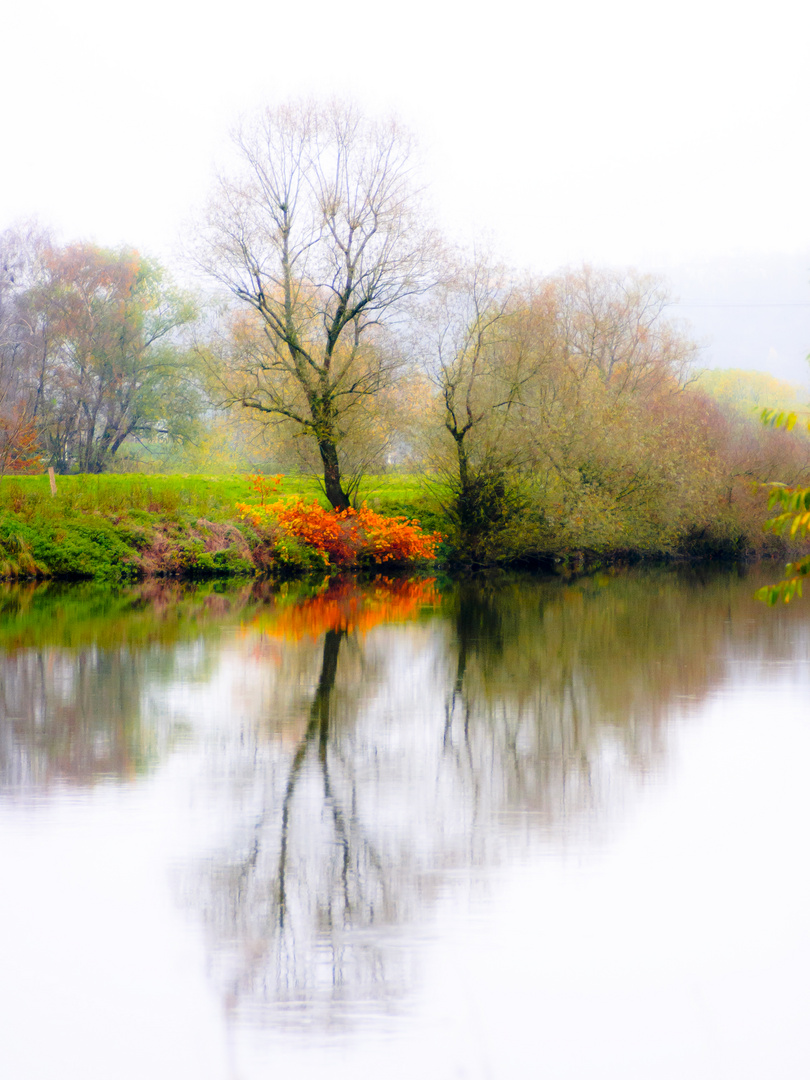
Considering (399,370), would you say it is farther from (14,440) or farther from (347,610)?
A: (347,610)

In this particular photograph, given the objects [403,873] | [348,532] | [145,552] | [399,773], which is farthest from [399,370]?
[403,873]

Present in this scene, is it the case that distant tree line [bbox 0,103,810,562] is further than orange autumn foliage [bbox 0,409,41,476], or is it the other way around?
distant tree line [bbox 0,103,810,562]

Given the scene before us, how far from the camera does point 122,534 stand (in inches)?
1007

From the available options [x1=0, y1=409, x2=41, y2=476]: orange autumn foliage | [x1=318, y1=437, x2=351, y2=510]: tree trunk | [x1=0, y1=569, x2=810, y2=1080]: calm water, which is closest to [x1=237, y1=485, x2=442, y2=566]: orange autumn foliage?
[x1=318, y1=437, x2=351, y2=510]: tree trunk

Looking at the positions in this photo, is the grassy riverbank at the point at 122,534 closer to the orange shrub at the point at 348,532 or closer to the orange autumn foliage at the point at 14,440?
the orange shrub at the point at 348,532

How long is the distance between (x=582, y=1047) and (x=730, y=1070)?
0.46m

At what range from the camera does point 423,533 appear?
105 feet

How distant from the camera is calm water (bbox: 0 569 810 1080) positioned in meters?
3.63

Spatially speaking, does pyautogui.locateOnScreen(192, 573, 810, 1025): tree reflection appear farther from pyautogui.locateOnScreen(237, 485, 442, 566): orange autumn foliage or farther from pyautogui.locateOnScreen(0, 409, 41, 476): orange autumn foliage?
pyautogui.locateOnScreen(0, 409, 41, 476): orange autumn foliage

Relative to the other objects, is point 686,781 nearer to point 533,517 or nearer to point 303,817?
point 303,817

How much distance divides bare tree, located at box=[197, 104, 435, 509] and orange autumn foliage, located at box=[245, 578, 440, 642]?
6462 mm

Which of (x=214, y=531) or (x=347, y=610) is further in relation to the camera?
(x=214, y=531)

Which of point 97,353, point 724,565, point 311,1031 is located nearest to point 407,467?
point 724,565

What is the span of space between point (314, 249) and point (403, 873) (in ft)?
87.4
